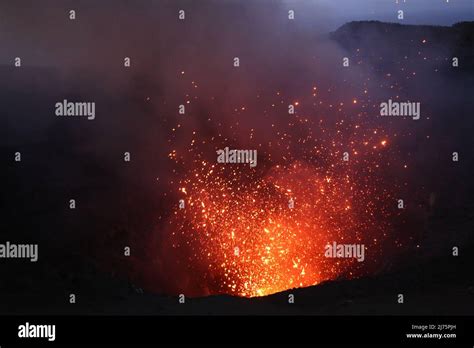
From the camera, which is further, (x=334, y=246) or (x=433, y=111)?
(x=433, y=111)

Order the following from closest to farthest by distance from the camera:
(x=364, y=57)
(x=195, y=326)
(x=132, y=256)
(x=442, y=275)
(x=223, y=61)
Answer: (x=195, y=326) < (x=442, y=275) < (x=132, y=256) < (x=223, y=61) < (x=364, y=57)

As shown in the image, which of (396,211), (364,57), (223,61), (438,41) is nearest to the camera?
(396,211)

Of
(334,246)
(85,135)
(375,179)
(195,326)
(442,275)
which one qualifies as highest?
(85,135)

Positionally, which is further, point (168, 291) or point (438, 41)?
point (438, 41)

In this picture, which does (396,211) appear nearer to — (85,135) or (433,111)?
(433,111)

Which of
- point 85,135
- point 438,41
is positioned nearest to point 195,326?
point 85,135

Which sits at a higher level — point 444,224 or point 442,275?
point 444,224

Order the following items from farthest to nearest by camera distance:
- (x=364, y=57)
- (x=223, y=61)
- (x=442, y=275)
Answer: (x=364, y=57), (x=223, y=61), (x=442, y=275)

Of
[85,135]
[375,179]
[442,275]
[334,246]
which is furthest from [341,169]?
[85,135]

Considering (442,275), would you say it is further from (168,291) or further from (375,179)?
(168,291)

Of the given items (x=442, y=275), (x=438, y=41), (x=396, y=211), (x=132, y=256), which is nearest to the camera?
(x=442, y=275)
